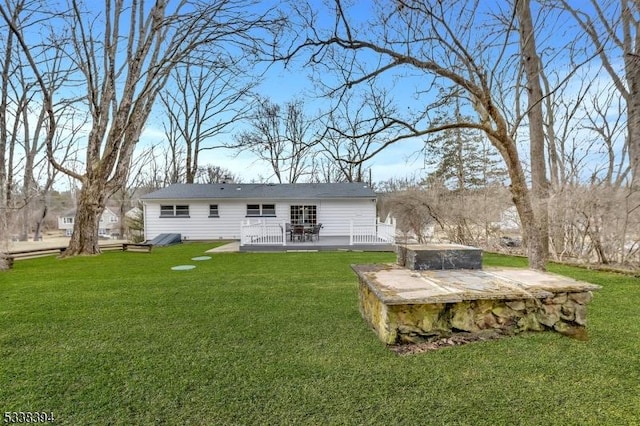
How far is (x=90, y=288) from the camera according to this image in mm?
5703

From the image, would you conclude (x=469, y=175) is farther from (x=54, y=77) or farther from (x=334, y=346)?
(x=54, y=77)

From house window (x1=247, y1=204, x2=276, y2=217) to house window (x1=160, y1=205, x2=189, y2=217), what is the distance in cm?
304

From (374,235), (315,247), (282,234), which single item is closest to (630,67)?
(374,235)

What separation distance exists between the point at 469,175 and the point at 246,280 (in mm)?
17105

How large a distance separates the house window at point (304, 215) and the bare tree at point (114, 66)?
7533mm

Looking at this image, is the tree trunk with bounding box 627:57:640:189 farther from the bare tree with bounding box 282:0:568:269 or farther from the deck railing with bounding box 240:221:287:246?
the deck railing with bounding box 240:221:287:246

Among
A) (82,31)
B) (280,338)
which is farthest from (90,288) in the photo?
(82,31)

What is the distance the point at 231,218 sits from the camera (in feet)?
53.9

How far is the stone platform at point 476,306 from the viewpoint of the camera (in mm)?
2857

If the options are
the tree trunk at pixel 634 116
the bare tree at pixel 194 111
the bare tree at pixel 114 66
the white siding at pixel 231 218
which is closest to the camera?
the tree trunk at pixel 634 116

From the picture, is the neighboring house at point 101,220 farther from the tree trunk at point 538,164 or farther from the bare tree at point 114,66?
the tree trunk at point 538,164

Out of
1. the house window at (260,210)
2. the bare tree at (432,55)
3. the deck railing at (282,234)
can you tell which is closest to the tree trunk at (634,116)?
the bare tree at (432,55)

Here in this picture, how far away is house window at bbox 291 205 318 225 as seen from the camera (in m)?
16.2

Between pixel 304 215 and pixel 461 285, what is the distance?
43.9 ft
